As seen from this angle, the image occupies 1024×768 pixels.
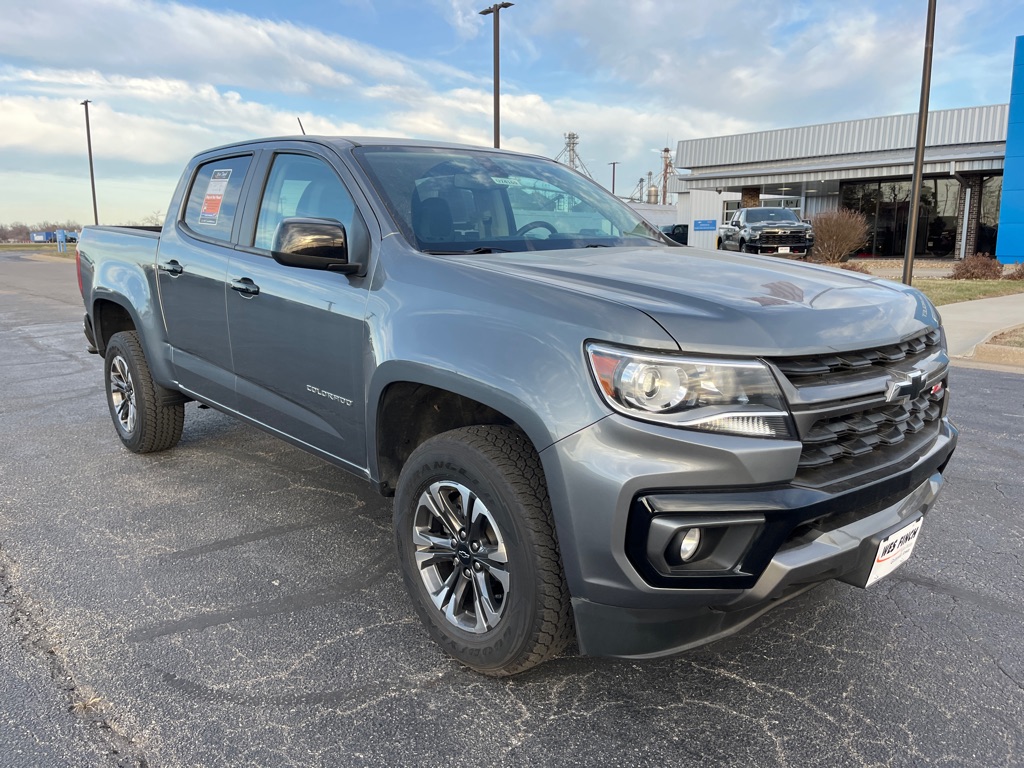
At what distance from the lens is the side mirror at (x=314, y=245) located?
292 cm

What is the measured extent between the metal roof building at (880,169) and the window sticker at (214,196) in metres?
31.2

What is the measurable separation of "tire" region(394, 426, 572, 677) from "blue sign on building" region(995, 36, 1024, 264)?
2763cm

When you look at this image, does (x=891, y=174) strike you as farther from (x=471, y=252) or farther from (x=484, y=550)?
(x=484, y=550)

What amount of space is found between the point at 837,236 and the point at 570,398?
23581 millimetres

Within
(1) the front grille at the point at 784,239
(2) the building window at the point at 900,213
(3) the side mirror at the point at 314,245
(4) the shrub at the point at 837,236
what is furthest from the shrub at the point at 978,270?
(3) the side mirror at the point at 314,245

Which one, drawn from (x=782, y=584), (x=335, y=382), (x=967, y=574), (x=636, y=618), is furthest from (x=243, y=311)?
(x=967, y=574)

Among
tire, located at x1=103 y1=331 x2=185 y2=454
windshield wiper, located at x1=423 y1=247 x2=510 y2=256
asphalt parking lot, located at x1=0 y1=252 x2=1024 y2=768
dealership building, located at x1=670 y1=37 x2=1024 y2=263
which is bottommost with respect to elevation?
asphalt parking lot, located at x1=0 y1=252 x2=1024 y2=768

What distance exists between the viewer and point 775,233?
23.1 meters

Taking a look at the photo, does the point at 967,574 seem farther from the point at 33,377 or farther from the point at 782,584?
the point at 33,377

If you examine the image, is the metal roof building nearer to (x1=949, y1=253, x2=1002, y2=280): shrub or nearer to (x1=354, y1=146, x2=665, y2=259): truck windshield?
(x1=949, y1=253, x2=1002, y2=280): shrub

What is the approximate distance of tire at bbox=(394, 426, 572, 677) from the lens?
7.52 feet

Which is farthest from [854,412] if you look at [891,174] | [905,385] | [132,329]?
[891,174]

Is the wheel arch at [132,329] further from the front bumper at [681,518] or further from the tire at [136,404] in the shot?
the front bumper at [681,518]

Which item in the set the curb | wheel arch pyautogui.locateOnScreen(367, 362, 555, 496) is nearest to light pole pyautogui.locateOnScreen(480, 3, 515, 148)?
the curb
